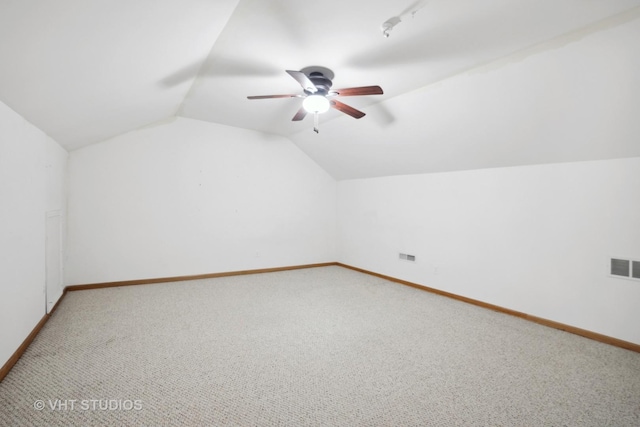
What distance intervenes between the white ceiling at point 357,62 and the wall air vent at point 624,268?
3.03 ft

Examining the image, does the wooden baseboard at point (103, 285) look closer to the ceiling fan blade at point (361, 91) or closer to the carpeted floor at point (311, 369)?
the carpeted floor at point (311, 369)

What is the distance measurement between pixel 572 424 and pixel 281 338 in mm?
1968

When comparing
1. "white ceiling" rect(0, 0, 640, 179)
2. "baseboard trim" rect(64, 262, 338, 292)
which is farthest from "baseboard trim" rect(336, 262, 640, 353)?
"baseboard trim" rect(64, 262, 338, 292)

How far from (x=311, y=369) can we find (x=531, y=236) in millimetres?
2613

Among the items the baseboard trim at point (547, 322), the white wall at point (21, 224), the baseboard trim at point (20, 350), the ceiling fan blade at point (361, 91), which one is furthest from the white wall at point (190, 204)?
the ceiling fan blade at point (361, 91)

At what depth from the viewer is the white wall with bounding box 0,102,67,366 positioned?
75.7 inches

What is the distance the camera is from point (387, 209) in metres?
4.64

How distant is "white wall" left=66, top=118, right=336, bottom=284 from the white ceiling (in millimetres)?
683

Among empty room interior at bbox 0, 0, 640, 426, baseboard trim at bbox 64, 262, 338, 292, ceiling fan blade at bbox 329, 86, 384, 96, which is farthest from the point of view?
baseboard trim at bbox 64, 262, 338, 292

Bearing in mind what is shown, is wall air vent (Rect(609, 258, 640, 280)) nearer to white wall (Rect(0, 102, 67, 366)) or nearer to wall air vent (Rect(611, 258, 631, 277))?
wall air vent (Rect(611, 258, 631, 277))

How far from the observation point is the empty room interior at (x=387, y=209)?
65.6 inches

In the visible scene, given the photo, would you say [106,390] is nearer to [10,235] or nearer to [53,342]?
[53,342]

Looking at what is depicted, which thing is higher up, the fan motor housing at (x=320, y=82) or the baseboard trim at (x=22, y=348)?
the fan motor housing at (x=320, y=82)

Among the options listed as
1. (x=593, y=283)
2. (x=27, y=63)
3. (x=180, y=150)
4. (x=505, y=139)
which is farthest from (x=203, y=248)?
(x=593, y=283)
